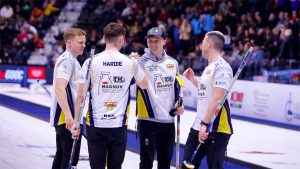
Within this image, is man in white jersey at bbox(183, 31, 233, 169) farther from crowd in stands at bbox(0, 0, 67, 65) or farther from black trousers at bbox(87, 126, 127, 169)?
crowd in stands at bbox(0, 0, 67, 65)

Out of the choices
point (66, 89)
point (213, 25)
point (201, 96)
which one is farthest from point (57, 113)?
point (213, 25)

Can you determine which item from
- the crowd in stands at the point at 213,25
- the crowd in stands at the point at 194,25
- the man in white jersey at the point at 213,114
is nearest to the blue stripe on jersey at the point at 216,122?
the man in white jersey at the point at 213,114

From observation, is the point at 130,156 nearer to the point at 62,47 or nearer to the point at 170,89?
the point at 170,89

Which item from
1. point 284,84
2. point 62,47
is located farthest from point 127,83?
point 62,47

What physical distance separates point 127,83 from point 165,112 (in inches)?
43.6

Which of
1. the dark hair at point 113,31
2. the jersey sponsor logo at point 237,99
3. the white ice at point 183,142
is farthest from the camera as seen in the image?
the jersey sponsor logo at point 237,99

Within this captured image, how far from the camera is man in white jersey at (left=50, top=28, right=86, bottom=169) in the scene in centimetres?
908

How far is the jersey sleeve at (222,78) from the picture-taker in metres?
8.61

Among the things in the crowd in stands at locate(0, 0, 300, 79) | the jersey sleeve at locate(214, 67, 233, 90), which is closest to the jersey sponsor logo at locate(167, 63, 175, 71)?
the jersey sleeve at locate(214, 67, 233, 90)

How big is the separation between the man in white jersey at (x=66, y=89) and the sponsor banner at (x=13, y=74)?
19828 mm

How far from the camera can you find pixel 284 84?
67.5 feet

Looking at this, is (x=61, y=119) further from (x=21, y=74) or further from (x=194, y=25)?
(x=21, y=74)

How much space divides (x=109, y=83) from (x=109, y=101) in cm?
20

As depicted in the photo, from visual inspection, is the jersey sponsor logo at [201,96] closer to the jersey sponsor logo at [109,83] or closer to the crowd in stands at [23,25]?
the jersey sponsor logo at [109,83]
